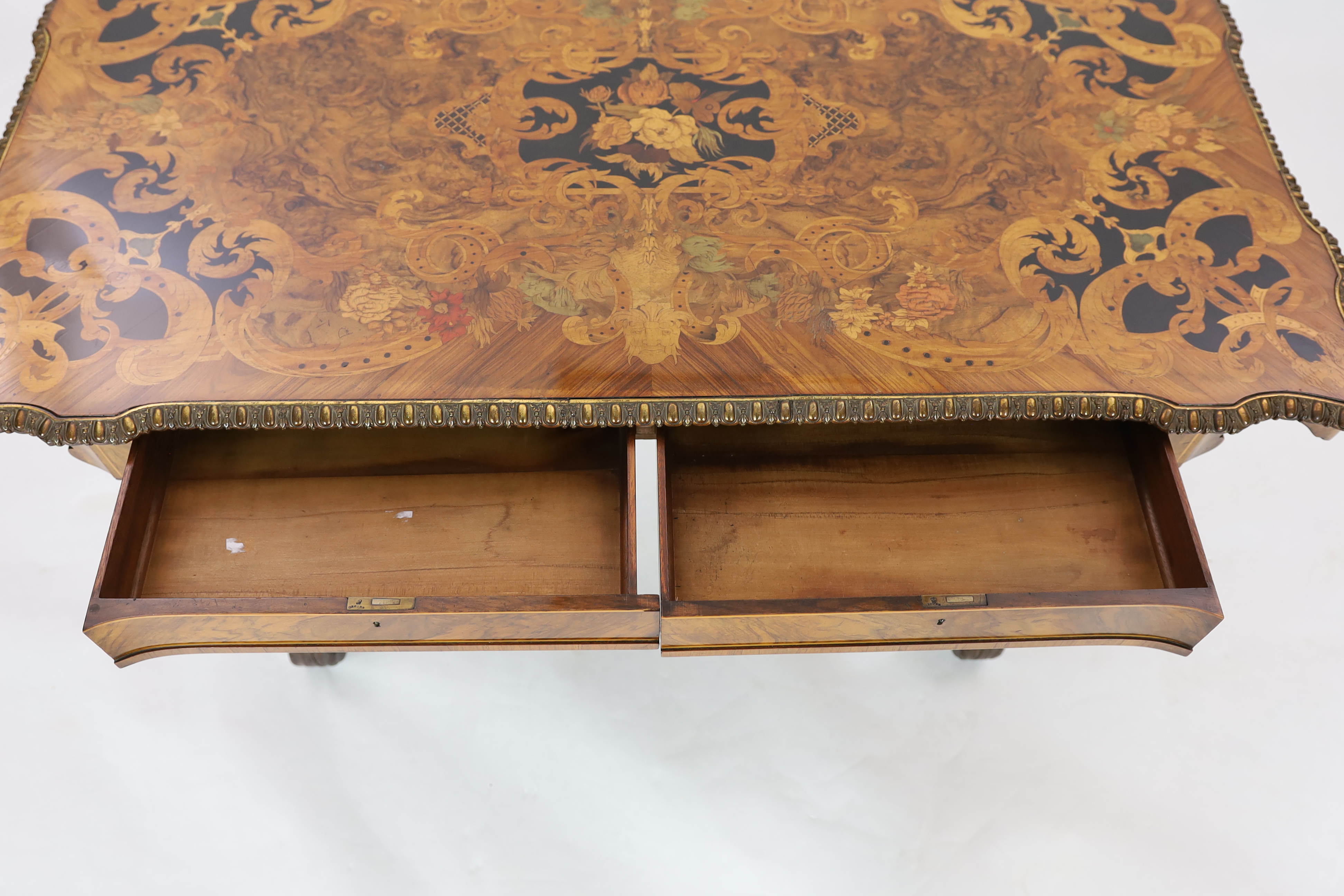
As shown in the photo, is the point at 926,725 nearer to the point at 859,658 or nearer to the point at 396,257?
the point at 859,658

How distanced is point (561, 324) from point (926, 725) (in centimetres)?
92

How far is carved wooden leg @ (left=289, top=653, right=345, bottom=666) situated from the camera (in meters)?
1.50

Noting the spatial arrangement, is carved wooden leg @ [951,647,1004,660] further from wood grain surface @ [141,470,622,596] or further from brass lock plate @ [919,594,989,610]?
brass lock plate @ [919,594,989,610]

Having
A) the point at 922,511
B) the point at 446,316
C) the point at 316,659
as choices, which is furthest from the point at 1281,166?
the point at 316,659

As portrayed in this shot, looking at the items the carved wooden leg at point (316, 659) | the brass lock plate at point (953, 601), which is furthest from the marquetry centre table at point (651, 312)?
the carved wooden leg at point (316, 659)

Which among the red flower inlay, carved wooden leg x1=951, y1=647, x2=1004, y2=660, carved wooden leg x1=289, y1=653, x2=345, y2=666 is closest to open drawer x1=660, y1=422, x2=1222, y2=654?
the red flower inlay

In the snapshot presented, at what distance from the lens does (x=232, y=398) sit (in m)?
0.98

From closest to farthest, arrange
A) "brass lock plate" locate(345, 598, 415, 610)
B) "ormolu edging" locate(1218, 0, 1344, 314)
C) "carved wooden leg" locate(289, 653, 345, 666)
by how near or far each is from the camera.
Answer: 1. "brass lock plate" locate(345, 598, 415, 610)
2. "ormolu edging" locate(1218, 0, 1344, 314)
3. "carved wooden leg" locate(289, 653, 345, 666)

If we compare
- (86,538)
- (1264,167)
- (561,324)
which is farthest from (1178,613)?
(86,538)

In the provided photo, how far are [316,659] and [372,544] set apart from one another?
487 millimetres

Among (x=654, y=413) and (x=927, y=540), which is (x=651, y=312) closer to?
(x=654, y=413)

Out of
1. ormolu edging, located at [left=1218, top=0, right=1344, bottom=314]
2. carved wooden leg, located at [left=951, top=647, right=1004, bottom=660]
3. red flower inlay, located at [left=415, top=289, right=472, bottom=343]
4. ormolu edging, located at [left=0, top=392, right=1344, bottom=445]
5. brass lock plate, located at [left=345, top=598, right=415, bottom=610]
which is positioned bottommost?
carved wooden leg, located at [left=951, top=647, right=1004, bottom=660]

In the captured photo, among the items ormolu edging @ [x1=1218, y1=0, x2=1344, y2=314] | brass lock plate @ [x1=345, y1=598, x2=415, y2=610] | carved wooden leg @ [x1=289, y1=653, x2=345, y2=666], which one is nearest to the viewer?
brass lock plate @ [x1=345, y1=598, x2=415, y2=610]

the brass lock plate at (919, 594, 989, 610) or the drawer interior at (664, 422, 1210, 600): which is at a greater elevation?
the brass lock plate at (919, 594, 989, 610)
